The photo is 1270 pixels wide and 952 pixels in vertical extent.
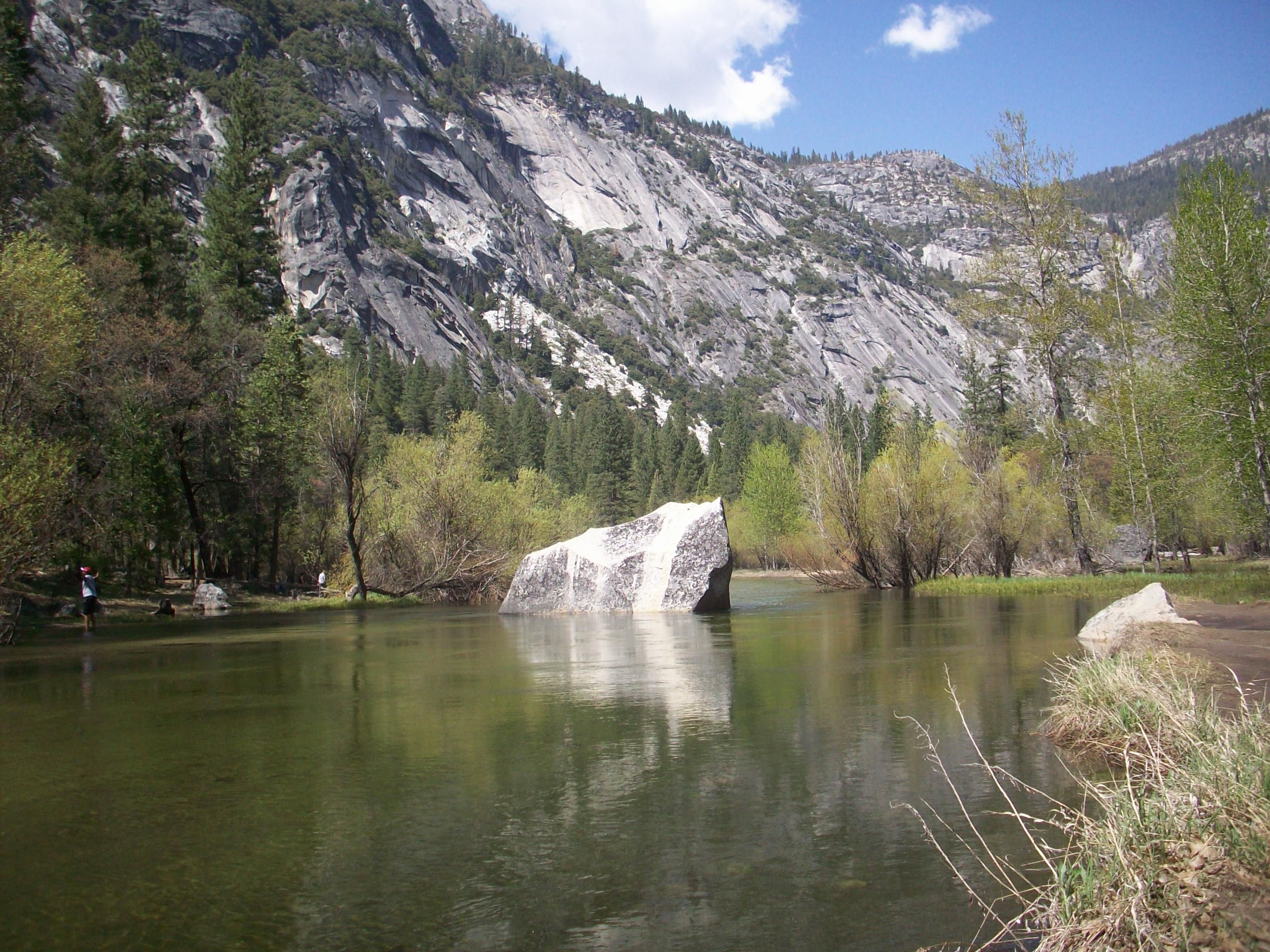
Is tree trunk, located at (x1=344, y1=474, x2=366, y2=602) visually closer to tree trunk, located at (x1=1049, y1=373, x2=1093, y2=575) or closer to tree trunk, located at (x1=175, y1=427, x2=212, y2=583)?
tree trunk, located at (x1=175, y1=427, x2=212, y2=583)

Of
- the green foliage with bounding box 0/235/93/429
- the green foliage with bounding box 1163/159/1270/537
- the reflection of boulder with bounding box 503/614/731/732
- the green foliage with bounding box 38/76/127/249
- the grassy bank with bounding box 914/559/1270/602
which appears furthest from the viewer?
the green foliage with bounding box 38/76/127/249

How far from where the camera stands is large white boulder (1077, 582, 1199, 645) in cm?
1473

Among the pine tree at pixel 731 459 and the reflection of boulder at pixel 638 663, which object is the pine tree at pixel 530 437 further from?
the reflection of boulder at pixel 638 663

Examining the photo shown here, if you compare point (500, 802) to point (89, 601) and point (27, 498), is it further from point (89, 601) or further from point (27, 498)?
point (89, 601)

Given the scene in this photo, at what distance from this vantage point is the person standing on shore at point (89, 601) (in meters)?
23.9

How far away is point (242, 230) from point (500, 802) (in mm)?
43343

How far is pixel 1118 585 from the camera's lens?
27047mm

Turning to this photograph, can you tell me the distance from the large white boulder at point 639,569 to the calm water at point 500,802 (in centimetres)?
1221

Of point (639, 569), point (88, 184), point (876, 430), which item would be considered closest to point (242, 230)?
point (88, 184)

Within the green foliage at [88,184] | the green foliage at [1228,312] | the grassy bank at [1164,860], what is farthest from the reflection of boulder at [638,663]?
the green foliage at [88,184]

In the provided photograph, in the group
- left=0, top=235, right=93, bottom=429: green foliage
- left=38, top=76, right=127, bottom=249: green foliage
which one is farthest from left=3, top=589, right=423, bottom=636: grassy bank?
left=38, top=76, right=127, bottom=249: green foliage

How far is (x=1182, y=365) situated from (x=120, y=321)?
3478cm

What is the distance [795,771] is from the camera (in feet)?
24.6

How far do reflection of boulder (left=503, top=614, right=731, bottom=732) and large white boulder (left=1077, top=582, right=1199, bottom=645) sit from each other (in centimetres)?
638
